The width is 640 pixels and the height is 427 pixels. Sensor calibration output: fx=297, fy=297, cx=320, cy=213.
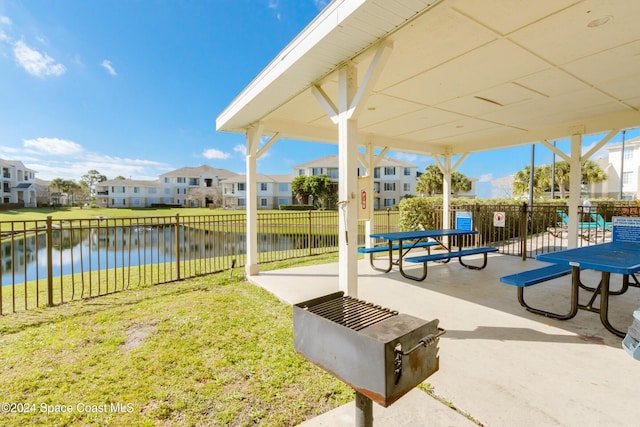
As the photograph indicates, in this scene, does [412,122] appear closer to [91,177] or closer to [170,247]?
[170,247]

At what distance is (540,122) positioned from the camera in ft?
20.0

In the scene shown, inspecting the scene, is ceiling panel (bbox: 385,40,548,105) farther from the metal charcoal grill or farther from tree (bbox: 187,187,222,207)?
tree (bbox: 187,187,222,207)

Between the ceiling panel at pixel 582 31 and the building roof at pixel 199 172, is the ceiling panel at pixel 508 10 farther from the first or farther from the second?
the building roof at pixel 199 172

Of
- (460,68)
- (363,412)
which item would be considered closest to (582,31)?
(460,68)

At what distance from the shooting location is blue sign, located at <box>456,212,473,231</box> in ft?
23.3

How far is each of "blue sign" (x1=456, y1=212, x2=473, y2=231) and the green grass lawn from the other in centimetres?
513

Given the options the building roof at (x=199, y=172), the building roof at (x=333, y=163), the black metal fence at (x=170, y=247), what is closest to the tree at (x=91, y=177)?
the building roof at (x=199, y=172)

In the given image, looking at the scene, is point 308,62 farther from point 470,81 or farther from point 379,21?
point 470,81

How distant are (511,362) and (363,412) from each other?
1964 millimetres

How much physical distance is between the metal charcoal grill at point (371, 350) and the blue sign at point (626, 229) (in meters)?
5.03

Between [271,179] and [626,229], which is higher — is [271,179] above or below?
above

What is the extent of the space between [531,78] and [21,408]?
6.08 m

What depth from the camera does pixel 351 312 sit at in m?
1.56

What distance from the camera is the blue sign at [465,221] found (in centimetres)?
711
